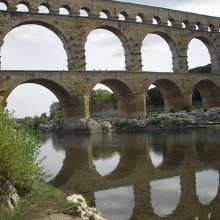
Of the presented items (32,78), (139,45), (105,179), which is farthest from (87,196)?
(139,45)

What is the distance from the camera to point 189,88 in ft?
154

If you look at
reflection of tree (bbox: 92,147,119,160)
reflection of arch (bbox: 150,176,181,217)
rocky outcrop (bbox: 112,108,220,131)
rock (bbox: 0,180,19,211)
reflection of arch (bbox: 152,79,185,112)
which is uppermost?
reflection of arch (bbox: 152,79,185,112)

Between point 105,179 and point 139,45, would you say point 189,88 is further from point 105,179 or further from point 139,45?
point 105,179

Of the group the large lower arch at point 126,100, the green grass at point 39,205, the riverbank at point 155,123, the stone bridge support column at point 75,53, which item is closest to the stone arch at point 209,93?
the large lower arch at point 126,100

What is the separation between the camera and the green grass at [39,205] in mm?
7598

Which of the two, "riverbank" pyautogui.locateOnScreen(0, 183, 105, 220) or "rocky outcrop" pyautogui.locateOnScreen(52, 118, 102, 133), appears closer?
"riverbank" pyautogui.locateOnScreen(0, 183, 105, 220)

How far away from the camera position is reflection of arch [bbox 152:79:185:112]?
4631 centimetres

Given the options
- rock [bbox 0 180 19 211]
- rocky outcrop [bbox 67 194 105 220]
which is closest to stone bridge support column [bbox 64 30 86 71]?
rocky outcrop [bbox 67 194 105 220]

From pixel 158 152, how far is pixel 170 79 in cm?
2737

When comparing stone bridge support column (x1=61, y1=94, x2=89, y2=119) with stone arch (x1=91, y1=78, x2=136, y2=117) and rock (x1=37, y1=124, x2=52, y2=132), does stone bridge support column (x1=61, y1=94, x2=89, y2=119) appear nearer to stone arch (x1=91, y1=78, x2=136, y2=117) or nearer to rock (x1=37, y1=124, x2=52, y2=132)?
stone arch (x1=91, y1=78, x2=136, y2=117)

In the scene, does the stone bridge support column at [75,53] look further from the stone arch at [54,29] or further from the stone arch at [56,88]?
the stone arch at [56,88]

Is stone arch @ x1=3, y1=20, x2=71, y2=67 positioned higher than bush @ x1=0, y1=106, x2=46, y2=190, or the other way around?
stone arch @ x1=3, y1=20, x2=71, y2=67

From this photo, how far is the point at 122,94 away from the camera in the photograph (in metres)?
43.6

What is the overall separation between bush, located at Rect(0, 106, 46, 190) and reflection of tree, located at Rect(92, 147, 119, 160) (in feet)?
31.3
